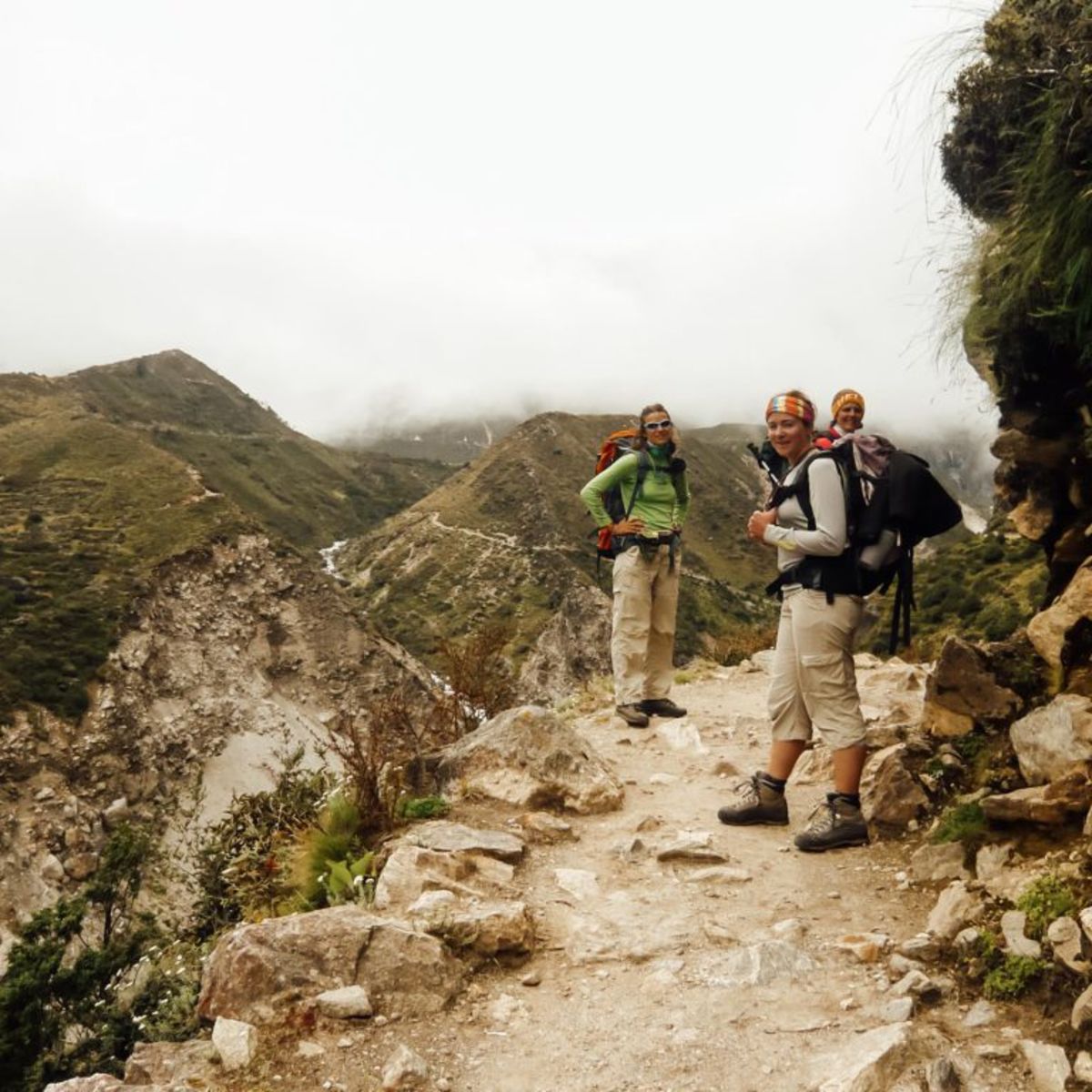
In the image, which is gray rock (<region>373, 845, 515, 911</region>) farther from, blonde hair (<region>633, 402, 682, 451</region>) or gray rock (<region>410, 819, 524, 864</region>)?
blonde hair (<region>633, 402, 682, 451</region>)

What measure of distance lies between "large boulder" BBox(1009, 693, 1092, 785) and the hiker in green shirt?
163 inches

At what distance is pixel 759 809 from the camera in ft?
18.9

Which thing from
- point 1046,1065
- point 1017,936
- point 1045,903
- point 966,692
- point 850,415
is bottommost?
point 1046,1065

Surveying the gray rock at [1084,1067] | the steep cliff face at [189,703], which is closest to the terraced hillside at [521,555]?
the steep cliff face at [189,703]

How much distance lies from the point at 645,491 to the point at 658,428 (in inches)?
25.6

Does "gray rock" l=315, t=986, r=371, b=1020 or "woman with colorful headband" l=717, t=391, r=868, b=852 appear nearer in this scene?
"gray rock" l=315, t=986, r=371, b=1020

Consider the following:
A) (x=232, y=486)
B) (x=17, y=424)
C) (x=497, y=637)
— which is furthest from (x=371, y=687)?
(x=232, y=486)

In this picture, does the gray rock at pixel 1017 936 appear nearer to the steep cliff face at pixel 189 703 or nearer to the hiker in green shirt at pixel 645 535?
the hiker in green shirt at pixel 645 535

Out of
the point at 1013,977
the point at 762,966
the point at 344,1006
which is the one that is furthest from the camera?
the point at 762,966

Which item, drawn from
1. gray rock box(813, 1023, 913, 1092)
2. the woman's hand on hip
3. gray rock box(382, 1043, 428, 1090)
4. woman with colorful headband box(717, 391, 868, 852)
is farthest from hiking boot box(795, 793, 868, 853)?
gray rock box(382, 1043, 428, 1090)

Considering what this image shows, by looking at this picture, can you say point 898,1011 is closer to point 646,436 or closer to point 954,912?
point 954,912

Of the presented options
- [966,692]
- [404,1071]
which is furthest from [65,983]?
[966,692]

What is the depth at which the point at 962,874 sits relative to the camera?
4.18 meters

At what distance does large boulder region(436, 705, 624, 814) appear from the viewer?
6.34 meters
